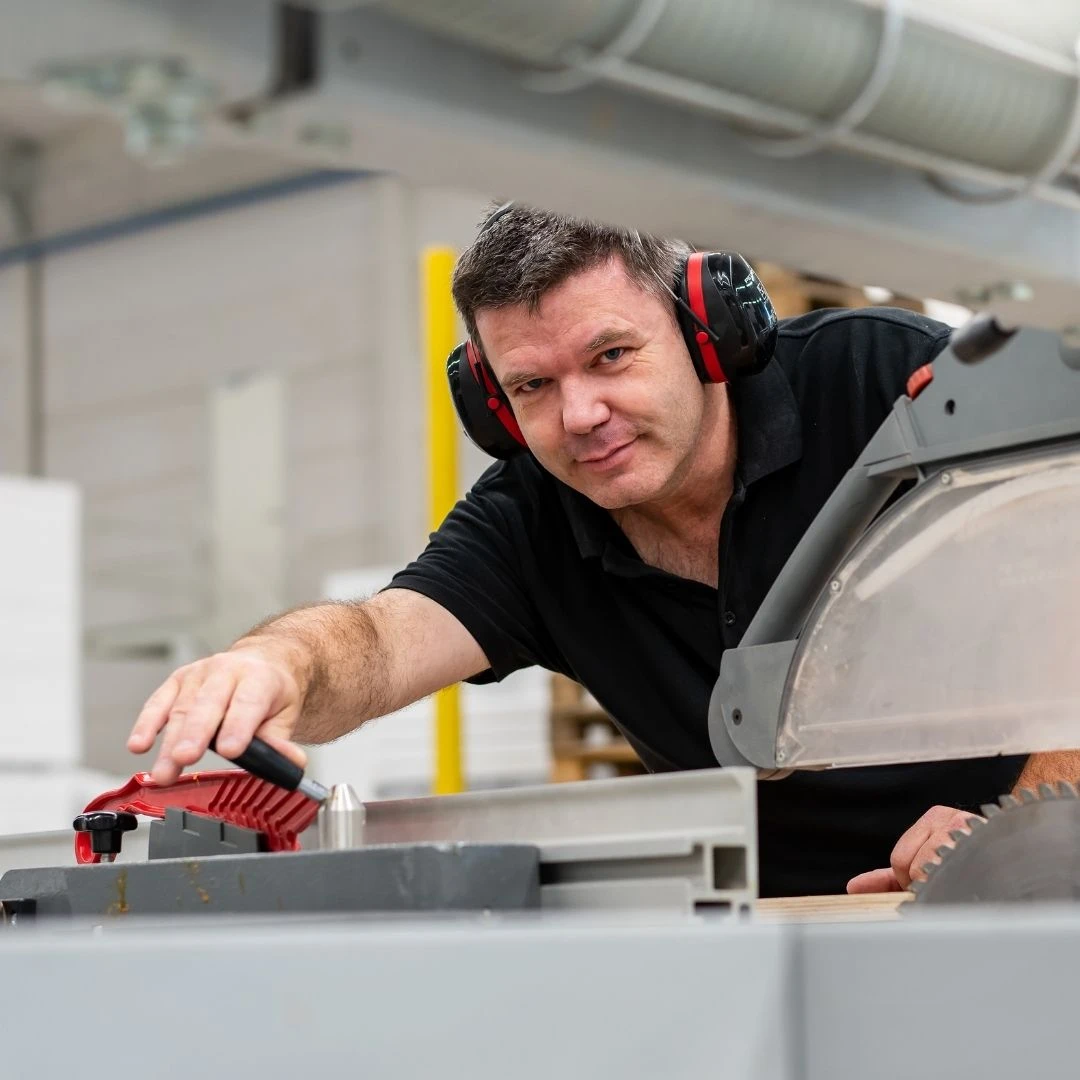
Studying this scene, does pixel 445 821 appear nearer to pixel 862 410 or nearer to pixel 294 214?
pixel 862 410

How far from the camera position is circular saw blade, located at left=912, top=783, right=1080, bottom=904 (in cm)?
81

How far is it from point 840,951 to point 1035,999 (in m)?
0.08

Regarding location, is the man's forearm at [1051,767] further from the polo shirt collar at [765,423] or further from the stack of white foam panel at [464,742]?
the stack of white foam panel at [464,742]

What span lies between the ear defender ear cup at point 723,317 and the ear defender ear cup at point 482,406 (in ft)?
0.69

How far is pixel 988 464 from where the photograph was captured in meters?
1.08

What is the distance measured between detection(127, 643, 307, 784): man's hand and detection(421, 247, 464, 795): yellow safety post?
4.94 ft

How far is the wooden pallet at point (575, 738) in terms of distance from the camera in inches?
175

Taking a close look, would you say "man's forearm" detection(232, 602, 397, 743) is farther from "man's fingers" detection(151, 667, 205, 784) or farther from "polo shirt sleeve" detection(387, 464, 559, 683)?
"man's fingers" detection(151, 667, 205, 784)

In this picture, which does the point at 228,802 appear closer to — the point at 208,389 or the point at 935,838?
the point at 935,838

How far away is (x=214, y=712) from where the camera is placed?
3.80 ft

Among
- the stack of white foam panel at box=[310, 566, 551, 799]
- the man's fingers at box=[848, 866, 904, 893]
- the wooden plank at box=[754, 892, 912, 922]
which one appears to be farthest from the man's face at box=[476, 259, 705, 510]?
the stack of white foam panel at box=[310, 566, 551, 799]

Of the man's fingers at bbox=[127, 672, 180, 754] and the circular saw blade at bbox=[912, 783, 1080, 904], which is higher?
the man's fingers at bbox=[127, 672, 180, 754]

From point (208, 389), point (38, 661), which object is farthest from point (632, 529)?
point (208, 389)

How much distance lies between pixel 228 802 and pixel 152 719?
3.1 inches
